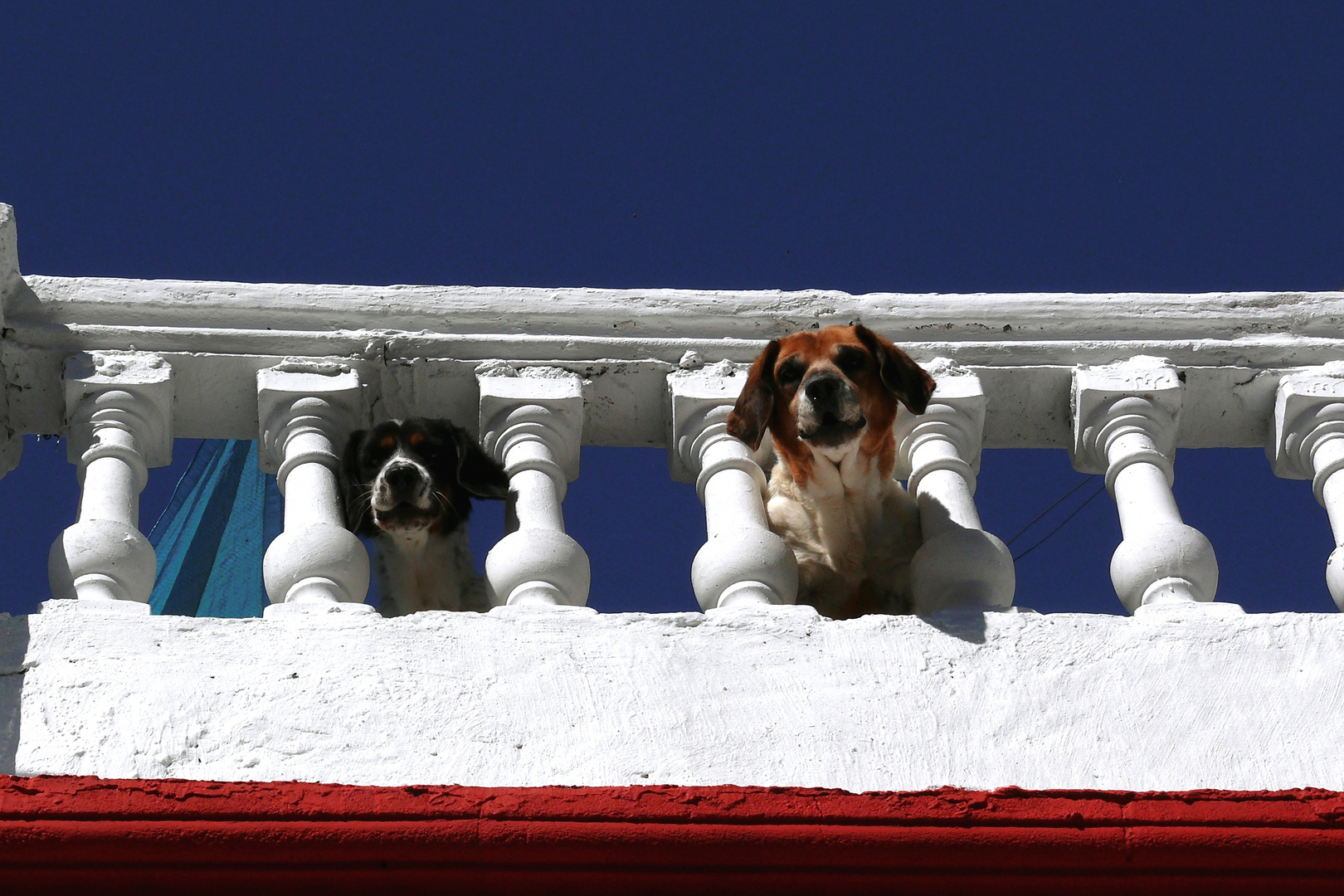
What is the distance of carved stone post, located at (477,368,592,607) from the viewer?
5828 millimetres

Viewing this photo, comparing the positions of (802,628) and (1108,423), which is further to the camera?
(1108,423)

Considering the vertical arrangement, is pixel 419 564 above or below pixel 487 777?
above

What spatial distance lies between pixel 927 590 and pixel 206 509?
3.26m

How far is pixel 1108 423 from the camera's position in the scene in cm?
659

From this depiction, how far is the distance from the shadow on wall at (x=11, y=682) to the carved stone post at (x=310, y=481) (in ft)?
1.87

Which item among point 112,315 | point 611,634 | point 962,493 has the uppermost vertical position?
point 112,315

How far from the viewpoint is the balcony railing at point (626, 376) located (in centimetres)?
640

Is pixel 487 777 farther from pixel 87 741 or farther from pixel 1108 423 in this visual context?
pixel 1108 423

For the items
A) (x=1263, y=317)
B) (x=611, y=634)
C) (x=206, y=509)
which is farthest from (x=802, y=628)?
(x=206, y=509)

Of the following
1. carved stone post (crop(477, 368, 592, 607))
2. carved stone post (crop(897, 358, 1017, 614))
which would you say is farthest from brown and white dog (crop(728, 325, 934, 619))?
carved stone post (crop(477, 368, 592, 607))

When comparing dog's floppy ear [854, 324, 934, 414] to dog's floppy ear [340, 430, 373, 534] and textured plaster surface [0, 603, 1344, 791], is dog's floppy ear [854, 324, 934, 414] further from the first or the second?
dog's floppy ear [340, 430, 373, 534]

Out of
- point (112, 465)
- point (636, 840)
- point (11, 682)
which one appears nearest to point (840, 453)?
point (112, 465)

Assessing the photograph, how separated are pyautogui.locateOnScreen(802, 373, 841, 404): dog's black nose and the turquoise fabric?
2644mm

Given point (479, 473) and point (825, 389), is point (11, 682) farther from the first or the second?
point (825, 389)
